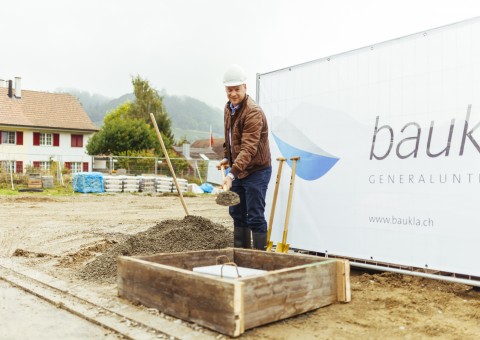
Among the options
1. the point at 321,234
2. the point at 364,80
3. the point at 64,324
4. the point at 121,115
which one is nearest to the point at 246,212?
the point at 321,234

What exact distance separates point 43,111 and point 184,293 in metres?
45.3

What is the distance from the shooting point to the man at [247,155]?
5.51m

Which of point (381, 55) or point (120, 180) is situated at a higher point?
point (381, 55)

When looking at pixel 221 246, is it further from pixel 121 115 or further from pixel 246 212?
pixel 121 115

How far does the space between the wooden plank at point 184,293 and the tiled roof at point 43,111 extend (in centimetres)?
4137

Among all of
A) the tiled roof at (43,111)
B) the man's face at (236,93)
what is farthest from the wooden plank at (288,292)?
the tiled roof at (43,111)

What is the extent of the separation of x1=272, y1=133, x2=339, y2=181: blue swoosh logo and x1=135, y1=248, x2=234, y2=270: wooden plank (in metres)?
1.47

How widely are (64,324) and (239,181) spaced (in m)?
2.63

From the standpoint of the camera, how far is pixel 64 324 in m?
3.83

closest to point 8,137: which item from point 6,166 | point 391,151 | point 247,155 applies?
point 6,166

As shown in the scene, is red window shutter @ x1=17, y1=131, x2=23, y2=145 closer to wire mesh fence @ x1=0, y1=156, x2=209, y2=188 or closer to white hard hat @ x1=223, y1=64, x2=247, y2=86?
wire mesh fence @ x1=0, y1=156, x2=209, y2=188

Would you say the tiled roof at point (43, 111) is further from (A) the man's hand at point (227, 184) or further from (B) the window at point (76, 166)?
(A) the man's hand at point (227, 184)

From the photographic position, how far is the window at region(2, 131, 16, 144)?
138 feet

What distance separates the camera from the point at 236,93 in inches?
219
